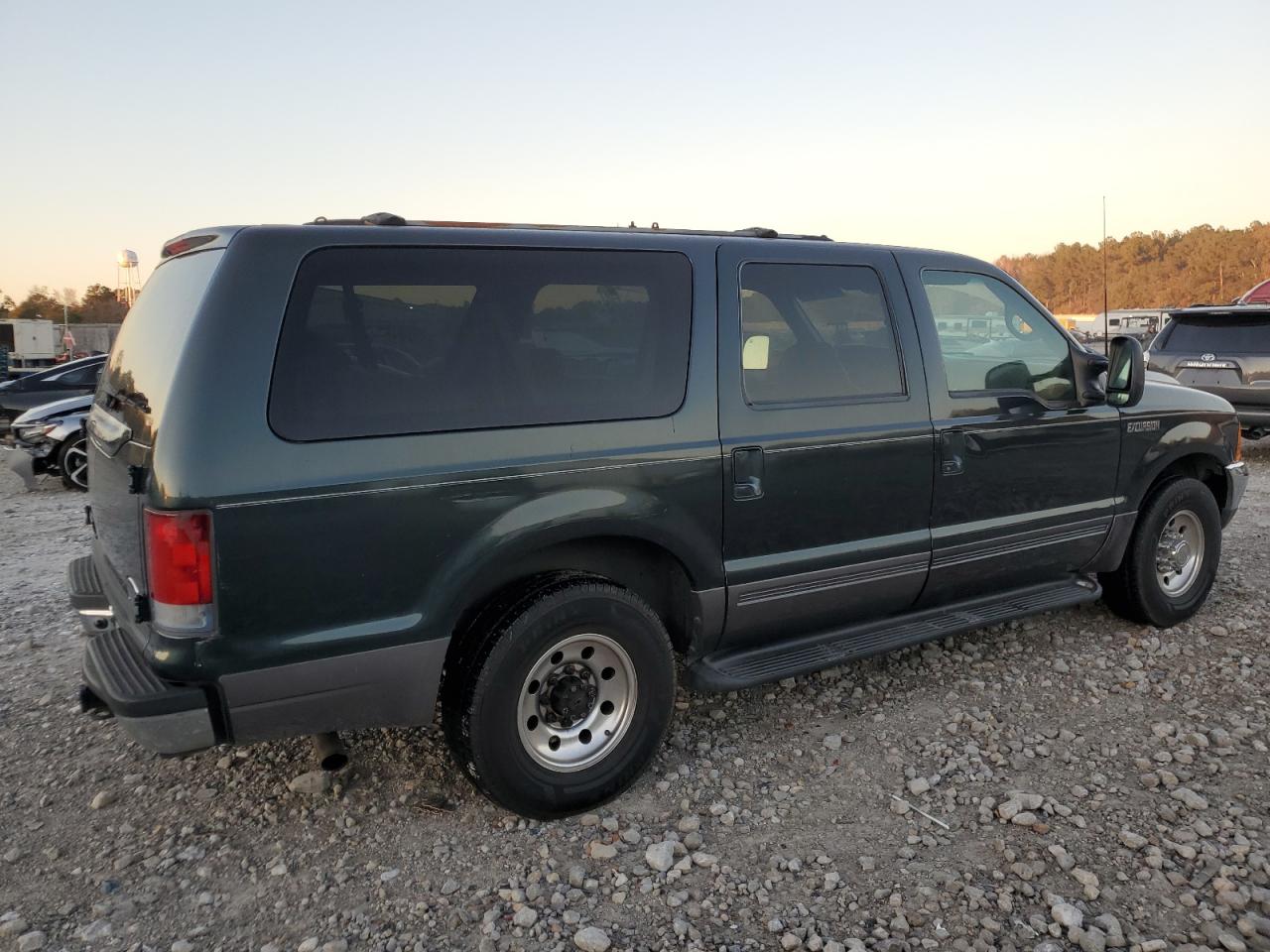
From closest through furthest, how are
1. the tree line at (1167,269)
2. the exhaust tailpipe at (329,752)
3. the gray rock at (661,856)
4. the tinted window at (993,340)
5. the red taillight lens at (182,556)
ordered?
the red taillight lens at (182,556) → the gray rock at (661,856) → the exhaust tailpipe at (329,752) → the tinted window at (993,340) → the tree line at (1167,269)

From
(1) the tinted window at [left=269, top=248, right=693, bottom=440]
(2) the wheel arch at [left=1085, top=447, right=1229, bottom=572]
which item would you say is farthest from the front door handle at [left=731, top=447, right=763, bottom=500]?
(2) the wheel arch at [left=1085, top=447, right=1229, bottom=572]

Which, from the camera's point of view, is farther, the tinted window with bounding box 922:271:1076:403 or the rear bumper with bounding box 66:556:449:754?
the tinted window with bounding box 922:271:1076:403

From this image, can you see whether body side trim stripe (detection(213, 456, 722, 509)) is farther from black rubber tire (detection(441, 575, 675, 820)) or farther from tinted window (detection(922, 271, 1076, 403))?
tinted window (detection(922, 271, 1076, 403))

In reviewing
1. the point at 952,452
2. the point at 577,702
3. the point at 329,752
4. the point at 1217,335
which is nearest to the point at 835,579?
the point at 952,452

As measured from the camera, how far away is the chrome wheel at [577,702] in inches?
119

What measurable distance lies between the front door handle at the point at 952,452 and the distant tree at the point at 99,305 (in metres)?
57.9

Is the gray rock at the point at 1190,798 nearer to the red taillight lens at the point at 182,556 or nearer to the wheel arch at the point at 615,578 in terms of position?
the wheel arch at the point at 615,578

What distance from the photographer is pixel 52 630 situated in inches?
198

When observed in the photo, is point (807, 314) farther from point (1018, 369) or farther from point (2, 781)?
point (2, 781)

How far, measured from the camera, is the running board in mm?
3396

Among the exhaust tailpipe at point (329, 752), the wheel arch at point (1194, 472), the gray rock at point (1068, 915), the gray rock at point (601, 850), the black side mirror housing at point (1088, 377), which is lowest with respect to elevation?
the gray rock at point (1068, 915)

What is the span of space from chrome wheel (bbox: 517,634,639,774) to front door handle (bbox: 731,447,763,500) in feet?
2.33

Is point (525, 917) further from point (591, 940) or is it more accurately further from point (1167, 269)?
point (1167, 269)

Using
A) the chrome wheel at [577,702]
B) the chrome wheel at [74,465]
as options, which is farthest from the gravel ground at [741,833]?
the chrome wheel at [74,465]
